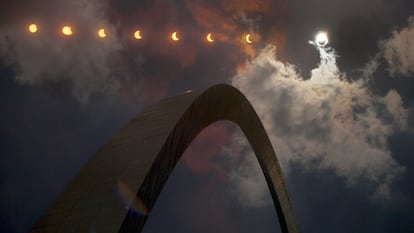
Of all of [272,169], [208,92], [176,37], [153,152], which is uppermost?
[176,37]

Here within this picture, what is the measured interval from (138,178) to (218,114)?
247 inches

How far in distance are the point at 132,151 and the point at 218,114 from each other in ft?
17.9

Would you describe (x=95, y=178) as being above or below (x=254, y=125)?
below

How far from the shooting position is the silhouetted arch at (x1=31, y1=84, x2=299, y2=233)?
22.7 feet

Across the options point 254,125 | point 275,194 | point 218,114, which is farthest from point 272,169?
point 218,114

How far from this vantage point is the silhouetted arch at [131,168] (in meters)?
6.92

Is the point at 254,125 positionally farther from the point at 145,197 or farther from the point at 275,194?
the point at 145,197

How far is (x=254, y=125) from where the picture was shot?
54.4 ft

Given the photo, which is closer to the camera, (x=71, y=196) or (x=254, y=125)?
(x=71, y=196)

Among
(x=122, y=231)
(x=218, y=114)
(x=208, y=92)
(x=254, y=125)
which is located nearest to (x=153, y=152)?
(x=122, y=231)

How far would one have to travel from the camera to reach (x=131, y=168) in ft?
25.1

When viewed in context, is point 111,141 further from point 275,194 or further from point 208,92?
point 275,194

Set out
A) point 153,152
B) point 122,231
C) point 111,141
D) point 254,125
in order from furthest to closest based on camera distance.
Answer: point 254,125 → point 111,141 → point 153,152 → point 122,231

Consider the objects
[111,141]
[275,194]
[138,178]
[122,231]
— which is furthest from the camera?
[275,194]
